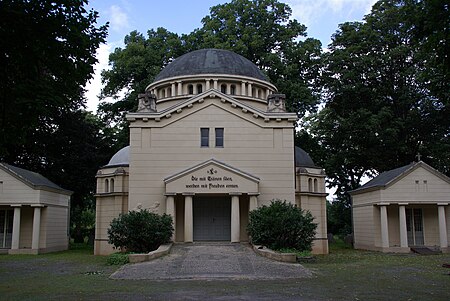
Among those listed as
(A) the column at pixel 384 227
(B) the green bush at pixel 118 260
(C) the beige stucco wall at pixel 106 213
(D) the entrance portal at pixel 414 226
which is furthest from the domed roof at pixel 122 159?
(D) the entrance portal at pixel 414 226

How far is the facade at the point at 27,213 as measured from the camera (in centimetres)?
3488

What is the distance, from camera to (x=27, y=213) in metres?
37.1

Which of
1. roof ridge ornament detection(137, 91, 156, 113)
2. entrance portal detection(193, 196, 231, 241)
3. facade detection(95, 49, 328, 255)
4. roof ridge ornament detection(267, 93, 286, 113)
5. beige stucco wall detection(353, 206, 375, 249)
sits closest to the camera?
facade detection(95, 49, 328, 255)

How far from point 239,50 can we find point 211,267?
3145 centimetres

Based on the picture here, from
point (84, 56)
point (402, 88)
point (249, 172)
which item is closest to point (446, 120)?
point (402, 88)

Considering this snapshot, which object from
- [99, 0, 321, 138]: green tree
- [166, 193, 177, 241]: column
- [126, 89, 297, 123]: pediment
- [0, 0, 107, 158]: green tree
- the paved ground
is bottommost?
the paved ground

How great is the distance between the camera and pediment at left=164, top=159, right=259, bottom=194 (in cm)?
2967

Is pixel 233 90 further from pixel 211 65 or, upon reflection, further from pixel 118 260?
pixel 118 260

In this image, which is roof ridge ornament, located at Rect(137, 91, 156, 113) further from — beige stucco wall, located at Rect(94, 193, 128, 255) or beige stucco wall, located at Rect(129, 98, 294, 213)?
beige stucco wall, located at Rect(94, 193, 128, 255)

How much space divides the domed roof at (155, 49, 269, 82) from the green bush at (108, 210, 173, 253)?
15.3 metres

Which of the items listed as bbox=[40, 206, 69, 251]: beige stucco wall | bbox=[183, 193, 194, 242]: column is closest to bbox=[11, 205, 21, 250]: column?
bbox=[40, 206, 69, 251]: beige stucco wall

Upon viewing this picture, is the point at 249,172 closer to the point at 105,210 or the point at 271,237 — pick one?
the point at 271,237

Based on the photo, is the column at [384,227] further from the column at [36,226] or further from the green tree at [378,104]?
the column at [36,226]

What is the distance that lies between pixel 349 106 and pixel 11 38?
39.4 meters
